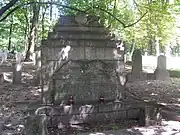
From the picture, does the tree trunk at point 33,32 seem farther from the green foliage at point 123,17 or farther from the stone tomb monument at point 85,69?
the stone tomb monument at point 85,69

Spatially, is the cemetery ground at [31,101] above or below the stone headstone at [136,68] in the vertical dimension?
below

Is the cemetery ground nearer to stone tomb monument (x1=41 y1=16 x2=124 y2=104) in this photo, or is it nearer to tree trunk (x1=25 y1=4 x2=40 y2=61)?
→ stone tomb monument (x1=41 y1=16 x2=124 y2=104)

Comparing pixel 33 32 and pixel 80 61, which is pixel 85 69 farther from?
pixel 33 32

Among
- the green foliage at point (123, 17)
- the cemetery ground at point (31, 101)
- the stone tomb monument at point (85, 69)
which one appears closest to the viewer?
the cemetery ground at point (31, 101)

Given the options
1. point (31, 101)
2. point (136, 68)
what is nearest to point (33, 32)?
point (136, 68)

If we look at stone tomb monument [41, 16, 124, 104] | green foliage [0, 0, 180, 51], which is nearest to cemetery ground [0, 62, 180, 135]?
stone tomb monument [41, 16, 124, 104]

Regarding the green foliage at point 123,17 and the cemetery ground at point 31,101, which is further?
the green foliage at point 123,17

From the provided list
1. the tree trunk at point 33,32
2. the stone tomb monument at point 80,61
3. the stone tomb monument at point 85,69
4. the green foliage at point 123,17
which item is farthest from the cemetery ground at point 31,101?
the tree trunk at point 33,32

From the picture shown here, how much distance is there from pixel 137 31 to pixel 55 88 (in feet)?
76.5

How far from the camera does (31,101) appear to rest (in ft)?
31.5

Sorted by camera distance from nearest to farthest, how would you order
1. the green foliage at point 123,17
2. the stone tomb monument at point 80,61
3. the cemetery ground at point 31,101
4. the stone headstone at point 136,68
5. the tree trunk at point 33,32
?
the cemetery ground at point 31,101
the stone tomb monument at point 80,61
the green foliage at point 123,17
the stone headstone at point 136,68
the tree trunk at point 33,32

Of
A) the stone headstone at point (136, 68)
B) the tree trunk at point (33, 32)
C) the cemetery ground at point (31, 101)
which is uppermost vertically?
the tree trunk at point (33, 32)

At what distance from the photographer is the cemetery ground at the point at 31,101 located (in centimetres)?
620

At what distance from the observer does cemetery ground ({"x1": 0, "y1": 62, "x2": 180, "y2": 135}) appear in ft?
20.4
